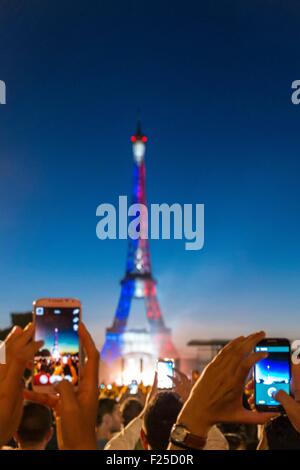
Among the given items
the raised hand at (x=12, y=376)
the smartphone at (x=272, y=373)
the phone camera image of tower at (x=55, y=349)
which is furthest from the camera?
the smartphone at (x=272, y=373)

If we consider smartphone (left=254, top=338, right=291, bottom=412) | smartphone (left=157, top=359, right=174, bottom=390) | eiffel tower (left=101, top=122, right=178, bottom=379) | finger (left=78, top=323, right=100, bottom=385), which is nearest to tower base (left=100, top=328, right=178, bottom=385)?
eiffel tower (left=101, top=122, right=178, bottom=379)

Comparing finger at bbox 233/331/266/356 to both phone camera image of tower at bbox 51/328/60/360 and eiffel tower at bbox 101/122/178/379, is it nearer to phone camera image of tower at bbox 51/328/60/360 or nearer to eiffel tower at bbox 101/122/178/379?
phone camera image of tower at bbox 51/328/60/360

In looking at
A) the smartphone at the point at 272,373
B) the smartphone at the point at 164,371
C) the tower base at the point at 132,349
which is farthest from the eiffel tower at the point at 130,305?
the smartphone at the point at 272,373

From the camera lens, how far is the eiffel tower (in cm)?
8882

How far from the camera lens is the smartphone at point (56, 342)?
3348mm

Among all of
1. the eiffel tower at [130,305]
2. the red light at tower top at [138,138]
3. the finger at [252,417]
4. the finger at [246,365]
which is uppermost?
the red light at tower top at [138,138]

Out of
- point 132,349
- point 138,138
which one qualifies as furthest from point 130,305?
point 138,138

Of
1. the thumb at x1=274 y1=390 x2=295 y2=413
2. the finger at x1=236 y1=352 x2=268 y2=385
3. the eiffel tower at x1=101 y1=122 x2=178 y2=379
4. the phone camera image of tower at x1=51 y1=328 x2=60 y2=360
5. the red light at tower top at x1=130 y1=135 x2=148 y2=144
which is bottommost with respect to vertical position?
the thumb at x1=274 y1=390 x2=295 y2=413

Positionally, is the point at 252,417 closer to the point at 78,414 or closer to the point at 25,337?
the point at 78,414

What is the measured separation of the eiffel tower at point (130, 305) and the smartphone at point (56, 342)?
274 ft

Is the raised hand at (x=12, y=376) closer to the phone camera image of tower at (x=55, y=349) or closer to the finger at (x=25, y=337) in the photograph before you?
the finger at (x=25, y=337)

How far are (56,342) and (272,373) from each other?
113 centimetres
